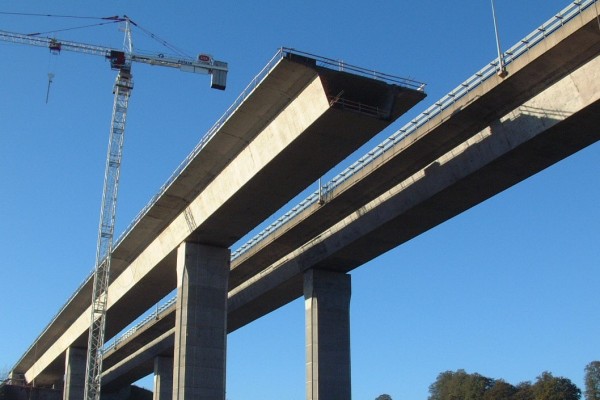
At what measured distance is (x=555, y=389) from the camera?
116562 millimetres

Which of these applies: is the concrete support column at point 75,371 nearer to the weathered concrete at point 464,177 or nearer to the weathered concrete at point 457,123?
the weathered concrete at point 464,177

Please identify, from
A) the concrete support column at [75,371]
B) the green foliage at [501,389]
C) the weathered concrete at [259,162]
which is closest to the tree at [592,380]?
the green foliage at [501,389]

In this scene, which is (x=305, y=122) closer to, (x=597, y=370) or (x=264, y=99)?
(x=264, y=99)

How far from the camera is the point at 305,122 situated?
28406 mm

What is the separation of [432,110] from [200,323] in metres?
16.0

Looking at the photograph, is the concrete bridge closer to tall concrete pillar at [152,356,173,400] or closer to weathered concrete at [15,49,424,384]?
weathered concrete at [15,49,424,384]

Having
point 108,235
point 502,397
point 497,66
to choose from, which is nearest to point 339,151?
point 497,66

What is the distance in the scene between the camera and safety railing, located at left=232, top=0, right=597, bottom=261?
25.8m

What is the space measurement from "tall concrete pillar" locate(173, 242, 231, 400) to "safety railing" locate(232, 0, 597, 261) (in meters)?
4.10

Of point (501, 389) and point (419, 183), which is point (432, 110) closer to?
point (419, 183)

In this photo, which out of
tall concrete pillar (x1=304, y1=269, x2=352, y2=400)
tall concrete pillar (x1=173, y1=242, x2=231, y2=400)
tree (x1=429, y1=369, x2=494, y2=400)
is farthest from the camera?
tree (x1=429, y1=369, x2=494, y2=400)

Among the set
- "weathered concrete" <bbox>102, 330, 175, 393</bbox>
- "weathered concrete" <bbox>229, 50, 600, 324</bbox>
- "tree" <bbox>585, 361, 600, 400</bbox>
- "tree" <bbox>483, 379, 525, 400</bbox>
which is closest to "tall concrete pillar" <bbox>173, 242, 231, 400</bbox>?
"weathered concrete" <bbox>229, 50, 600, 324</bbox>

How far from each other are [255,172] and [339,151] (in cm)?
421

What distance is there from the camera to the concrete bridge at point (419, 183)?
88.3 feet
